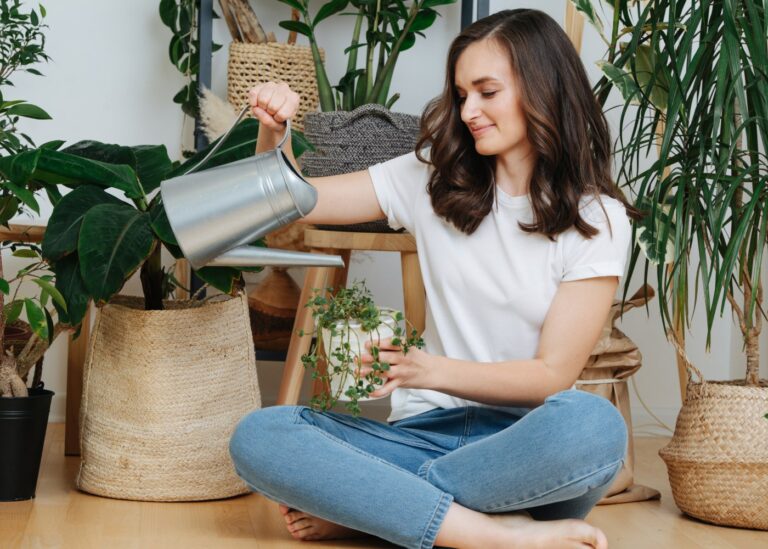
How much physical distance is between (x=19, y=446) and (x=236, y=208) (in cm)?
84

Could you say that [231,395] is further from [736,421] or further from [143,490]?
[736,421]

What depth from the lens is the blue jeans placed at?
1.39 metres

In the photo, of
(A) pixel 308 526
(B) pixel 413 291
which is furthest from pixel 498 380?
(B) pixel 413 291

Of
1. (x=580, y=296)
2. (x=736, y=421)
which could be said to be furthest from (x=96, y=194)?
(x=736, y=421)

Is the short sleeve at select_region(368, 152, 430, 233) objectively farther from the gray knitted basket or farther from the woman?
the gray knitted basket

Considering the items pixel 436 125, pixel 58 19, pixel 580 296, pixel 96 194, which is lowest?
pixel 580 296

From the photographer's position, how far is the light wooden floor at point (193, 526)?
4.93 ft

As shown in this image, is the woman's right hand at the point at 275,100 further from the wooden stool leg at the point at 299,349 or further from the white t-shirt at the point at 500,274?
the wooden stool leg at the point at 299,349

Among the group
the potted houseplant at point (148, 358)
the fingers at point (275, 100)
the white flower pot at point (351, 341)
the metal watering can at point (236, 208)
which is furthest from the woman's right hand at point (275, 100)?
the potted houseplant at point (148, 358)

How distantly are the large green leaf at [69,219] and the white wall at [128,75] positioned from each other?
2.77ft

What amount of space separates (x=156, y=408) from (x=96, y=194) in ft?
1.27

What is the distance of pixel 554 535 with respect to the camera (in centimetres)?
140

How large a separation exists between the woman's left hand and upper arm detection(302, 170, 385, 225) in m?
0.36

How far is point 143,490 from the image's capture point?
5.84 ft
